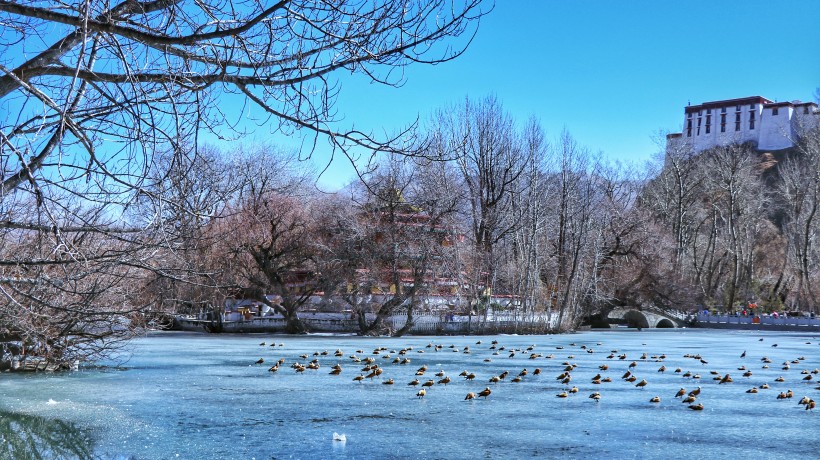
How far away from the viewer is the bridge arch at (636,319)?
4156 centimetres

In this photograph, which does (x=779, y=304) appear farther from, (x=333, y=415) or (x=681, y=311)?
(x=333, y=415)

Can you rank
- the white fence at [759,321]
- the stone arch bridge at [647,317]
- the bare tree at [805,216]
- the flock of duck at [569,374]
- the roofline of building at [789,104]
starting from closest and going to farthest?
the flock of duck at [569,374] < the white fence at [759,321] < the stone arch bridge at [647,317] < the bare tree at [805,216] < the roofline of building at [789,104]

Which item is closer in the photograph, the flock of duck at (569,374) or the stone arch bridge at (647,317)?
the flock of duck at (569,374)

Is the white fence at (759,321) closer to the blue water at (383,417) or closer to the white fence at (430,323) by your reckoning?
the white fence at (430,323)

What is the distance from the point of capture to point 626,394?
9945mm

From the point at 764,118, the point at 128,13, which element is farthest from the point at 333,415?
the point at 764,118

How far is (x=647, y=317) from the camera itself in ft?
139

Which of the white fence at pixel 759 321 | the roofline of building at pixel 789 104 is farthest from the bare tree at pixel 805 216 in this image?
the roofline of building at pixel 789 104

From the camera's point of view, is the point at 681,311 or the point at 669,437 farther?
the point at 681,311

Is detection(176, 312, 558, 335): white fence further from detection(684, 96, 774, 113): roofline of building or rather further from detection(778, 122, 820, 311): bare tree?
detection(684, 96, 774, 113): roofline of building

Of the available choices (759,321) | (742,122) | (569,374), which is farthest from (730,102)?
(569,374)

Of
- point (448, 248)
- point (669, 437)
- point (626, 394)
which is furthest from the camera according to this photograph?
point (448, 248)

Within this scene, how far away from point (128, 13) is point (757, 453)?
5.74 metres

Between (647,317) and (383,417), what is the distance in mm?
36835
